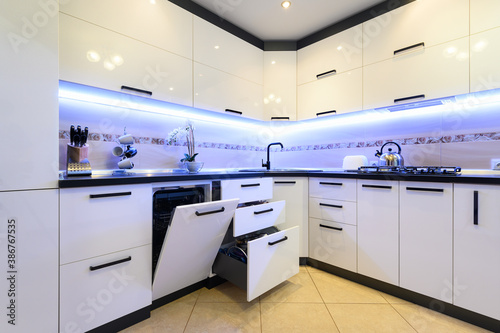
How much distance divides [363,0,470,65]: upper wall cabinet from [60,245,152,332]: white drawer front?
2413 mm

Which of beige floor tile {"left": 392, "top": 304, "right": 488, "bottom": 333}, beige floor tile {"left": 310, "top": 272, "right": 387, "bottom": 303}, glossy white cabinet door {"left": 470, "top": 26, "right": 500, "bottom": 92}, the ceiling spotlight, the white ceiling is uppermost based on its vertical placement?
the white ceiling

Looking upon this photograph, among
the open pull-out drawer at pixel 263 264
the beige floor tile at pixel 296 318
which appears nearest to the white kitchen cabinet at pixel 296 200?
the open pull-out drawer at pixel 263 264

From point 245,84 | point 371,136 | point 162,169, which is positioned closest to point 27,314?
point 162,169

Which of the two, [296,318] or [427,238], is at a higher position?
[427,238]

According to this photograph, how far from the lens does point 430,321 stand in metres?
1.29

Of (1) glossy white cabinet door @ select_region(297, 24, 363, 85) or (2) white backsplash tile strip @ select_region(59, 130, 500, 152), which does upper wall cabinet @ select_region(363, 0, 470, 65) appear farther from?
(2) white backsplash tile strip @ select_region(59, 130, 500, 152)

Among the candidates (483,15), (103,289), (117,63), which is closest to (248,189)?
(103,289)

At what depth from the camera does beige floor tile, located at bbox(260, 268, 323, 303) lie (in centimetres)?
152

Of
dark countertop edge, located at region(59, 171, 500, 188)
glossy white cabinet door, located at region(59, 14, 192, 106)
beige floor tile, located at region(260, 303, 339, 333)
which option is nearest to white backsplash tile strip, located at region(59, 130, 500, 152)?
glossy white cabinet door, located at region(59, 14, 192, 106)

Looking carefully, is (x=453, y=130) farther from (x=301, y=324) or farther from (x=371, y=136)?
(x=301, y=324)

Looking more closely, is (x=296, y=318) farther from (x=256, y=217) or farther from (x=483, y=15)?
(x=483, y=15)

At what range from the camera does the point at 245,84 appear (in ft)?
7.71

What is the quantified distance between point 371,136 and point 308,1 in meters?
1.40

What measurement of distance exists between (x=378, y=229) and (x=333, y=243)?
39cm
